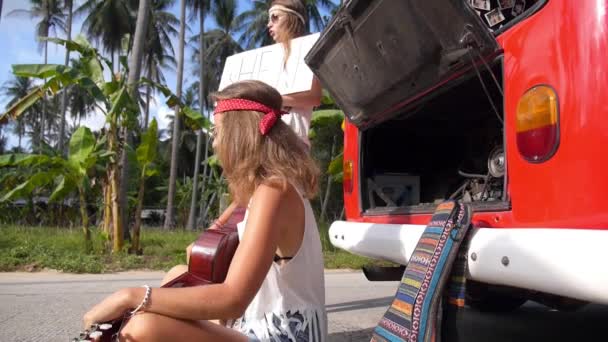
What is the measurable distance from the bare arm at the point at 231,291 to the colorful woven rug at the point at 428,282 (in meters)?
0.73

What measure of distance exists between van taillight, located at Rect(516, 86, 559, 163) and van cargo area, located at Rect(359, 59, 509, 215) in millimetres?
1188

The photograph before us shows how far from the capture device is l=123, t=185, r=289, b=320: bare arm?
1271mm

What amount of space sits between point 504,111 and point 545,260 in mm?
663

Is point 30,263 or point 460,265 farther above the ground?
point 460,265

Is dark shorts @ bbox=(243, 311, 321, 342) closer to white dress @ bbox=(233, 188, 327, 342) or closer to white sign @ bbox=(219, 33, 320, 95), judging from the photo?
white dress @ bbox=(233, 188, 327, 342)

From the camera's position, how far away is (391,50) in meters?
2.51

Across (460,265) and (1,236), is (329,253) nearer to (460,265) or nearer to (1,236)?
(1,236)

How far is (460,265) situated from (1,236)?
9.00 m

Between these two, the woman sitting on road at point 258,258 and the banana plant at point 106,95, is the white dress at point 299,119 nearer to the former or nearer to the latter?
the woman sitting on road at point 258,258

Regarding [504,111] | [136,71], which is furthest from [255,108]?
[136,71]

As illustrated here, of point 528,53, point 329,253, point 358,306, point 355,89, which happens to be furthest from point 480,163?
point 329,253

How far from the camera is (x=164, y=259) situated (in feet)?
23.8

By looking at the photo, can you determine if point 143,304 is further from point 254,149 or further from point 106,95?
point 106,95

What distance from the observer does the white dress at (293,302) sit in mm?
1498
